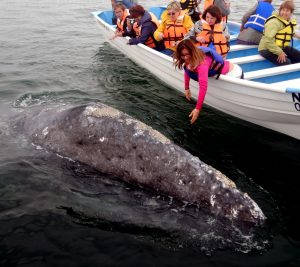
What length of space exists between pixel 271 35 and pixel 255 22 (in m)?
1.60

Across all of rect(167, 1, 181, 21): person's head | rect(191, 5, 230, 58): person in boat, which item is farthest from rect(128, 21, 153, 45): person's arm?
rect(191, 5, 230, 58): person in boat

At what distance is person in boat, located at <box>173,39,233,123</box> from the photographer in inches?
282

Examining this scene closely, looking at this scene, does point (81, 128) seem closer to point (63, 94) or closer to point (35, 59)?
point (63, 94)

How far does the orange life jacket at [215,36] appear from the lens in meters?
9.48

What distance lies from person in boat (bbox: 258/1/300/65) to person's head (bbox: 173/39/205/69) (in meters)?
2.95

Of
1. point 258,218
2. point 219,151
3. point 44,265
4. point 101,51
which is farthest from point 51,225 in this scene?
point 101,51

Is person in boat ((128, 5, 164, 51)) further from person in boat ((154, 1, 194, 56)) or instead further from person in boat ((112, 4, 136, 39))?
person in boat ((112, 4, 136, 39))

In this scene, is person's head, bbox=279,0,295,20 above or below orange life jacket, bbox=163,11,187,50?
above

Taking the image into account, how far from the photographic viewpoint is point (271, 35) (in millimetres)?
9430

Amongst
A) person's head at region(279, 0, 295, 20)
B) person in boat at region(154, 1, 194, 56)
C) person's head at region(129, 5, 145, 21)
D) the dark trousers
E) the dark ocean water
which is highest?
person's head at region(279, 0, 295, 20)

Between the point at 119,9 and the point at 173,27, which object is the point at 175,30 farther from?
the point at 119,9

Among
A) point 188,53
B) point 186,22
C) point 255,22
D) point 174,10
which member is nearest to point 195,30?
point 174,10

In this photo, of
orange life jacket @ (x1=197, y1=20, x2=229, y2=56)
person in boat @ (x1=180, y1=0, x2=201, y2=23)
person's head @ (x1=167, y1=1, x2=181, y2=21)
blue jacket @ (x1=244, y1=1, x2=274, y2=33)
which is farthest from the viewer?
person in boat @ (x1=180, y1=0, x2=201, y2=23)

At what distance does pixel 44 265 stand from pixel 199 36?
6.95m
